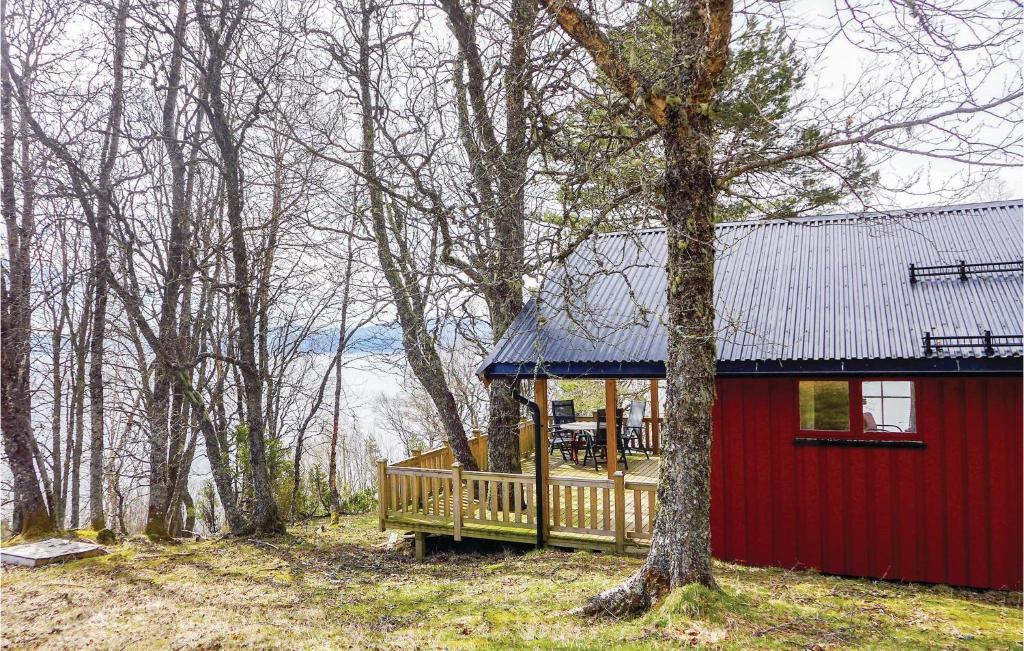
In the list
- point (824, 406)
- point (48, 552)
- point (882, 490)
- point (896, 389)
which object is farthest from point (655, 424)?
point (48, 552)

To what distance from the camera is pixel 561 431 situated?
449 inches

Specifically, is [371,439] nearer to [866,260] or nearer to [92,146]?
[92,146]

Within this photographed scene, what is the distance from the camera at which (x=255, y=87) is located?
435 inches

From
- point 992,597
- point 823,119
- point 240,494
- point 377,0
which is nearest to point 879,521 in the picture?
point 992,597

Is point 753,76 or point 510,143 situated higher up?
point 753,76

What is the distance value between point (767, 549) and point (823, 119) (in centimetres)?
457

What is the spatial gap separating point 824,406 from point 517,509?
3772mm

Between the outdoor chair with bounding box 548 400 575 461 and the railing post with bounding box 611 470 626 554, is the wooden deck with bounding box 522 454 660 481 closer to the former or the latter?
the outdoor chair with bounding box 548 400 575 461

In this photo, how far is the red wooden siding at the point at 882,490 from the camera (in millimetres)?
5977

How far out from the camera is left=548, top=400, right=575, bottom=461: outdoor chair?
37.3ft

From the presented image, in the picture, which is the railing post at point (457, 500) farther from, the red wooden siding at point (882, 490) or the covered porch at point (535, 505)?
the red wooden siding at point (882, 490)

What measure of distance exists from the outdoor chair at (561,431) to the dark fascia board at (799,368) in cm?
403

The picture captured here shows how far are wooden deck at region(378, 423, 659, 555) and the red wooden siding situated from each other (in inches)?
40.8

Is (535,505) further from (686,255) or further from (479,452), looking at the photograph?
(686,255)
